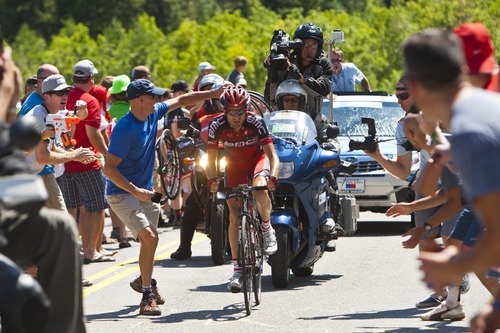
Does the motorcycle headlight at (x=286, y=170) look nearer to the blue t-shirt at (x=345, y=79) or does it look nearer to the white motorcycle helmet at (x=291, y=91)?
the white motorcycle helmet at (x=291, y=91)

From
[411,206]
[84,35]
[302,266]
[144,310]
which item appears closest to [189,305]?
[144,310]

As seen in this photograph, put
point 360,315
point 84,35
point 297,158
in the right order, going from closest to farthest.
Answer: point 360,315, point 297,158, point 84,35

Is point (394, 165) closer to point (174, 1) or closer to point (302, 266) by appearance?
point (302, 266)

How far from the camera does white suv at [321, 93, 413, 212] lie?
61.2 ft

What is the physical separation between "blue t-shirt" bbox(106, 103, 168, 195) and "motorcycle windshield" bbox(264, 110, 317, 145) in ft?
6.15

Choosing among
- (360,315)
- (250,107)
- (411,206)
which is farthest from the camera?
(250,107)

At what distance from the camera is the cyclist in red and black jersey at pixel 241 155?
12336 millimetres

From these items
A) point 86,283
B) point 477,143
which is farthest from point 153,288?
point 477,143

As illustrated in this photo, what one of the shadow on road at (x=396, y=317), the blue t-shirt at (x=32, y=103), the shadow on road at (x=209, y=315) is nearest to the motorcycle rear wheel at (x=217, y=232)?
the blue t-shirt at (x=32, y=103)

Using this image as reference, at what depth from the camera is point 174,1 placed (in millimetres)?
88312

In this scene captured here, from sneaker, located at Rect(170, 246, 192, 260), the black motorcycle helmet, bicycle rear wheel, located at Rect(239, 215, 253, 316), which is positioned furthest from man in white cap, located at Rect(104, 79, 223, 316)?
sneaker, located at Rect(170, 246, 192, 260)

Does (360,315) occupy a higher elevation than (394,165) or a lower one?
lower

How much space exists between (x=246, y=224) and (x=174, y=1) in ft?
253

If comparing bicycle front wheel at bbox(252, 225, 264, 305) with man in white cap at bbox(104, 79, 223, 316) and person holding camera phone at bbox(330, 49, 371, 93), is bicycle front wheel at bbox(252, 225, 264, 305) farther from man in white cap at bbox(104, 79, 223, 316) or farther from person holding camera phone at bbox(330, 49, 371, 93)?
person holding camera phone at bbox(330, 49, 371, 93)
